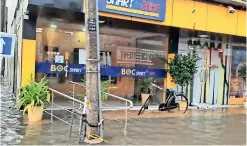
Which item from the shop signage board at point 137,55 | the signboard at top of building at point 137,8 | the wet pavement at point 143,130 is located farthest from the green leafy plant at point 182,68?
the signboard at top of building at point 137,8

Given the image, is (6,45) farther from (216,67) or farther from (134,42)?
(216,67)

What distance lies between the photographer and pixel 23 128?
741cm

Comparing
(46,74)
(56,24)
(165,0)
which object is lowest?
(46,74)

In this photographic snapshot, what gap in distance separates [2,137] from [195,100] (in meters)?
9.26

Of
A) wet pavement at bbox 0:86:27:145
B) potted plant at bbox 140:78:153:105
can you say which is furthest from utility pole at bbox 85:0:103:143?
potted plant at bbox 140:78:153:105

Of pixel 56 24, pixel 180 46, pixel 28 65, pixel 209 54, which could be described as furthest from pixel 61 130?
pixel 209 54

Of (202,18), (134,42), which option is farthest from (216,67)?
(134,42)

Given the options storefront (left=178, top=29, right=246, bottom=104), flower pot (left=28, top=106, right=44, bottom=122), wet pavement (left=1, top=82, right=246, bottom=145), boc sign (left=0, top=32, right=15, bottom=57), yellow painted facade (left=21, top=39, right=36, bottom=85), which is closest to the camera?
wet pavement (left=1, top=82, right=246, bottom=145)

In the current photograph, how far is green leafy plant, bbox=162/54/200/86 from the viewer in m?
12.0

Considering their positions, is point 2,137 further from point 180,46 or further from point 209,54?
A: point 209,54

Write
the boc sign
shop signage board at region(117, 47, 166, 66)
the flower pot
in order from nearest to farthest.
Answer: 1. the boc sign
2. the flower pot
3. shop signage board at region(117, 47, 166, 66)

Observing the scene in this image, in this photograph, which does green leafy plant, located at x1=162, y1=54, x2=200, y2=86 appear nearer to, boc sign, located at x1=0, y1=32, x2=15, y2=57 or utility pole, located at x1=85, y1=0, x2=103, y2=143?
utility pole, located at x1=85, y1=0, x2=103, y2=143

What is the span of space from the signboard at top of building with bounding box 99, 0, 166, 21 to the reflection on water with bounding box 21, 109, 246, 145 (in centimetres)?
336

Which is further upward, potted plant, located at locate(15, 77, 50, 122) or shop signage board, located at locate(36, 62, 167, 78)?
shop signage board, located at locate(36, 62, 167, 78)
